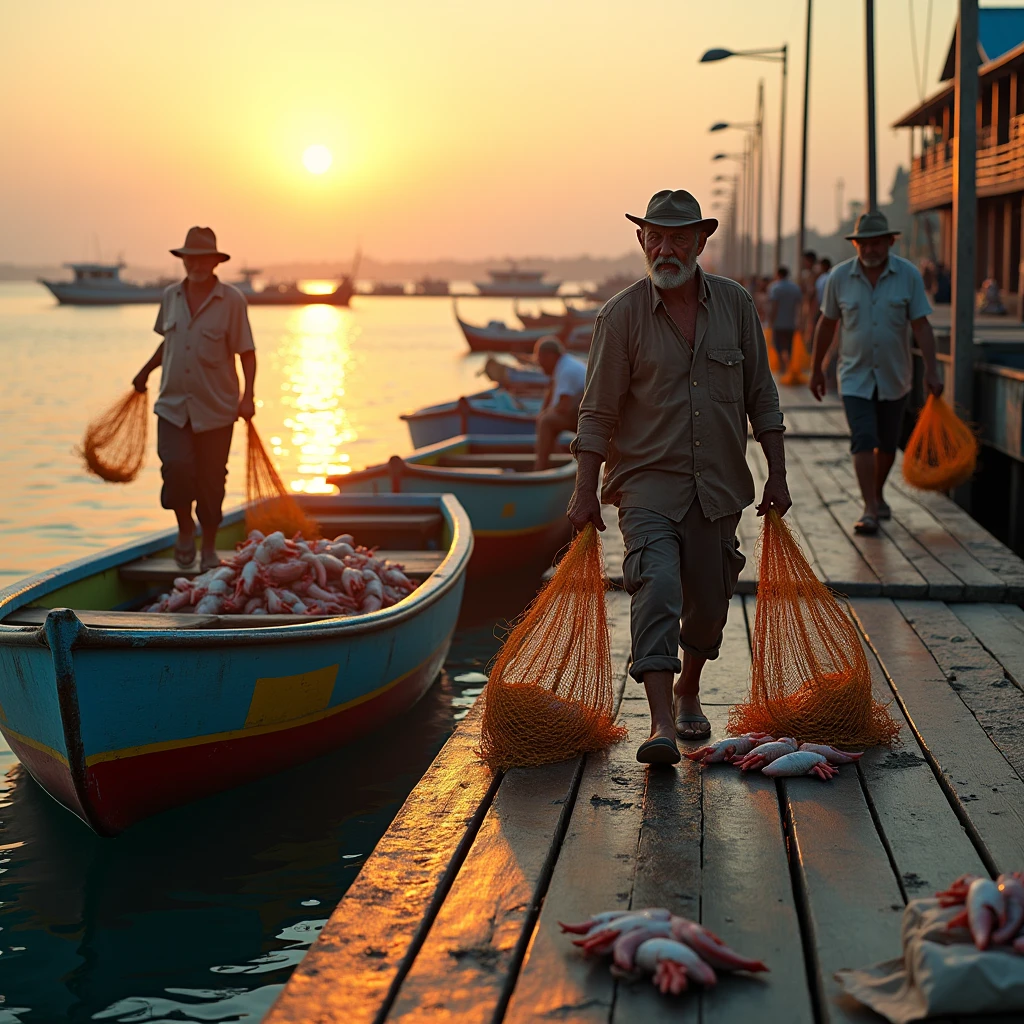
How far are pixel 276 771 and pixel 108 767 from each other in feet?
4.06

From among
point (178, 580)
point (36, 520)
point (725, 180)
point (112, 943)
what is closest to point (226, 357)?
point (178, 580)

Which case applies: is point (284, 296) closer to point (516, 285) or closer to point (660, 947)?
point (516, 285)

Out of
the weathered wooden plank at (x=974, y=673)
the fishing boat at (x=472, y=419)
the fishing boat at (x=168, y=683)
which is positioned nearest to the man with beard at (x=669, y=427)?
the weathered wooden plank at (x=974, y=673)

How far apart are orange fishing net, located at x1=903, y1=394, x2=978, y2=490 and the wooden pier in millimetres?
4384

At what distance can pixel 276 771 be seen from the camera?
261 inches

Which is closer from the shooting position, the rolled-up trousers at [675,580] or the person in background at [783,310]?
the rolled-up trousers at [675,580]

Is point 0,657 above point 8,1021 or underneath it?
above

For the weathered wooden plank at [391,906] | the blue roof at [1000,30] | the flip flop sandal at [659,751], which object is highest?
the blue roof at [1000,30]

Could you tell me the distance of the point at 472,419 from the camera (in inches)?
720

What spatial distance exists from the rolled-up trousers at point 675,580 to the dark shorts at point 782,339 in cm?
2116

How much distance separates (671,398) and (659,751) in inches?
47.3

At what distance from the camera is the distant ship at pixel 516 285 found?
556 ft

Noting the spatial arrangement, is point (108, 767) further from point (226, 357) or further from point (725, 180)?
point (725, 180)

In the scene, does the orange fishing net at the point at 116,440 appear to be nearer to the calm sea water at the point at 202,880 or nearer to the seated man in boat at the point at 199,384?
the seated man in boat at the point at 199,384
